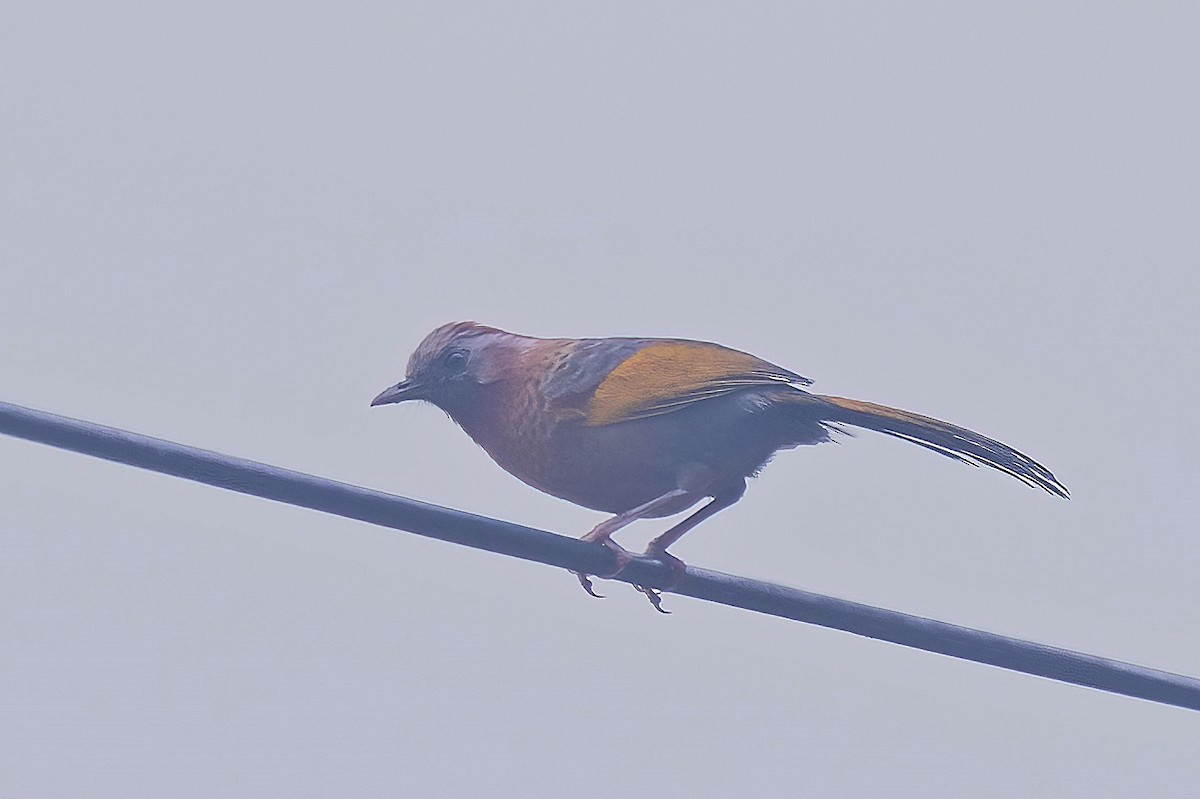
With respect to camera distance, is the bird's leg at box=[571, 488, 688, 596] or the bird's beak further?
the bird's beak

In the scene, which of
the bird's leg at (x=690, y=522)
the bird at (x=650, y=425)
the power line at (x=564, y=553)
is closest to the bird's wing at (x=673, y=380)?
the bird at (x=650, y=425)

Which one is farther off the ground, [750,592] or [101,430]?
[101,430]

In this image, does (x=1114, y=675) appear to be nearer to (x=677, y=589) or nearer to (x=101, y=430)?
(x=677, y=589)

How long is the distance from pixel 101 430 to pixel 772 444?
114 inches

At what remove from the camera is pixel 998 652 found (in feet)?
15.0

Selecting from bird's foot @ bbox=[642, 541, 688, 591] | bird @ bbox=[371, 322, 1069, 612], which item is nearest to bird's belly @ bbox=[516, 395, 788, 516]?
bird @ bbox=[371, 322, 1069, 612]

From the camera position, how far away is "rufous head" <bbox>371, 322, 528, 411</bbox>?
6.54 m

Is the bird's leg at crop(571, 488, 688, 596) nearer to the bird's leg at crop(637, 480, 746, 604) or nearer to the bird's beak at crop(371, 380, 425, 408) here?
the bird's leg at crop(637, 480, 746, 604)

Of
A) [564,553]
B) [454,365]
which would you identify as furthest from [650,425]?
[564,553]

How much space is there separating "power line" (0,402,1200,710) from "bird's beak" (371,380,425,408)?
177 centimetres

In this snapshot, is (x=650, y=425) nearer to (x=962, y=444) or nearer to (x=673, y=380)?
(x=673, y=380)

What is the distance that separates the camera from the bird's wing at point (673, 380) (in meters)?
5.96

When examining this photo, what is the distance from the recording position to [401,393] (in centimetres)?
668

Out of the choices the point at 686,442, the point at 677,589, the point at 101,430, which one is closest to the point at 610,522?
the point at 686,442
